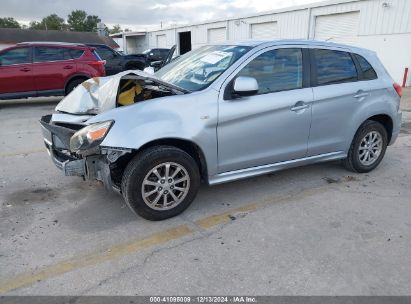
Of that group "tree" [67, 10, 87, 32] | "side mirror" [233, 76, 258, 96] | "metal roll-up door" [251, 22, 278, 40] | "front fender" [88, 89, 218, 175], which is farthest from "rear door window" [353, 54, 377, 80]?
"tree" [67, 10, 87, 32]

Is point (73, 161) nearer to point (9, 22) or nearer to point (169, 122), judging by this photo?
point (169, 122)

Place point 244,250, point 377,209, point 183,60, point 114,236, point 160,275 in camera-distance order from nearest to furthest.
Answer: point 160,275
point 244,250
point 114,236
point 377,209
point 183,60

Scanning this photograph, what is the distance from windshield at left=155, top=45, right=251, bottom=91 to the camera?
387 cm

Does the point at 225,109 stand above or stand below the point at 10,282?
above

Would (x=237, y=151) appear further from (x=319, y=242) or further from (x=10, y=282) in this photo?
(x=10, y=282)

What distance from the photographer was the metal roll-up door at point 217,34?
2716cm

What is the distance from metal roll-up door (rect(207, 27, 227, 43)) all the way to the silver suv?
2342cm

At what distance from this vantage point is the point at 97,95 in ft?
13.2

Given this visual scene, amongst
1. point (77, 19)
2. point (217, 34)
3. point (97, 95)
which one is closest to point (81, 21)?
point (77, 19)

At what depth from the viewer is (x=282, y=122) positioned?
4.02 meters

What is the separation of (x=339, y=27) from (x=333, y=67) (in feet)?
50.7

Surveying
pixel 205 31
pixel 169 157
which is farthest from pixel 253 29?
pixel 169 157

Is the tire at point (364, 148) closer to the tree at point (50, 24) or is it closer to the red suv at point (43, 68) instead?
the red suv at point (43, 68)

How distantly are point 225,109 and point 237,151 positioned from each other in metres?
0.48
